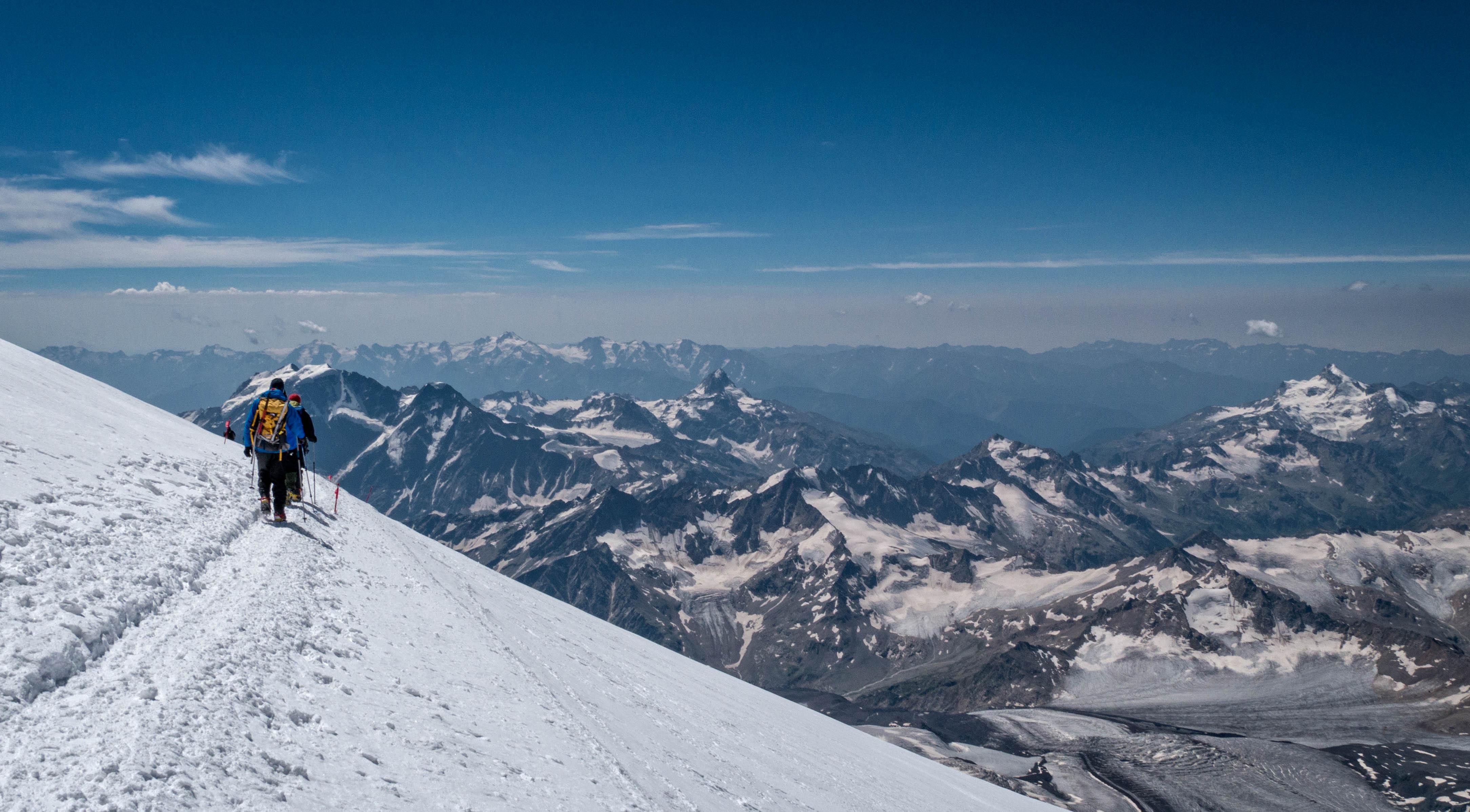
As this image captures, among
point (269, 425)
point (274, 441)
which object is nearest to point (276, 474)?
point (274, 441)

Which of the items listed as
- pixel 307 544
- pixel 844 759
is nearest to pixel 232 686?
pixel 307 544

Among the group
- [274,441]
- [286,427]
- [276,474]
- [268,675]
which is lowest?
[268,675]

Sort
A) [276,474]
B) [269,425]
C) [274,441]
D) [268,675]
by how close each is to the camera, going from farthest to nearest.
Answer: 1. [276,474]
2. [269,425]
3. [274,441]
4. [268,675]

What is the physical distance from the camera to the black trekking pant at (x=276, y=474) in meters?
20.0

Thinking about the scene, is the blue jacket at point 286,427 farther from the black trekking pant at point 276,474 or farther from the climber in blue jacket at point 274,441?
the black trekking pant at point 276,474

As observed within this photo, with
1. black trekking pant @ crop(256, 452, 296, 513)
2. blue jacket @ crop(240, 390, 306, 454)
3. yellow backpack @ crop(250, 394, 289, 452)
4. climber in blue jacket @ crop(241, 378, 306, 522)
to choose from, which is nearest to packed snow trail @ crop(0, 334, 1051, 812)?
black trekking pant @ crop(256, 452, 296, 513)

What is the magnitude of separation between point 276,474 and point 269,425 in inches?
59.4

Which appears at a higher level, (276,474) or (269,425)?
(269,425)

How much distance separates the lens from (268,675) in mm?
11648

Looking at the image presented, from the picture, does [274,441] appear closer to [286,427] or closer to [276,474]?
[286,427]

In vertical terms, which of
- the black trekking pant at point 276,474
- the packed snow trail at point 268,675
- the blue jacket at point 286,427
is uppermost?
the blue jacket at point 286,427

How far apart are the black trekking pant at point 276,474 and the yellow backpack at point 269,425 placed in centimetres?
28

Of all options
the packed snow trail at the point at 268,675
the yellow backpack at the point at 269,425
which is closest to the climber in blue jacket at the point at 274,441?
the yellow backpack at the point at 269,425

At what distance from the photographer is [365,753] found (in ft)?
35.6
